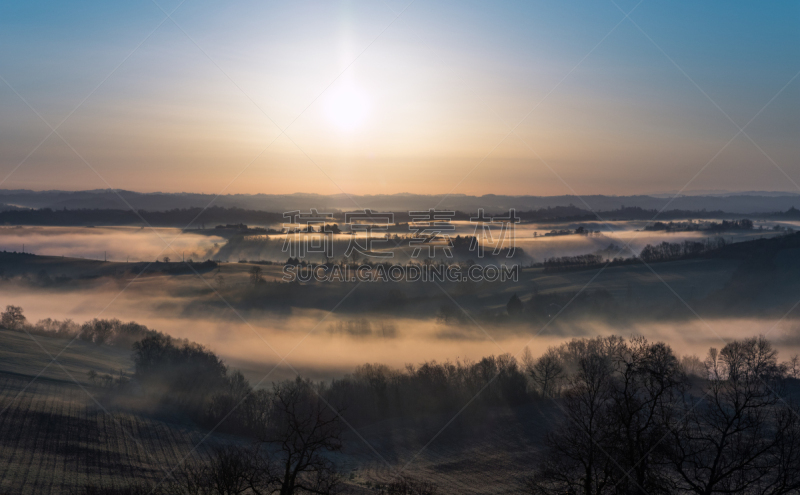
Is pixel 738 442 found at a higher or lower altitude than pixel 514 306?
lower

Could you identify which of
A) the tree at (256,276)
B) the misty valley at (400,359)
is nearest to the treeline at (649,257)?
the misty valley at (400,359)

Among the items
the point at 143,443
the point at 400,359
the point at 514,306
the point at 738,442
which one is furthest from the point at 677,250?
the point at 738,442

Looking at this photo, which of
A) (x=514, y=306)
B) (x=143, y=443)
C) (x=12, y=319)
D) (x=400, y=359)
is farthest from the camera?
(x=514, y=306)

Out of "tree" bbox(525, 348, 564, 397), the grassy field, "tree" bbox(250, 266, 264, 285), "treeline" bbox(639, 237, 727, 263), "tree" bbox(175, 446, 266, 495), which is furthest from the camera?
"treeline" bbox(639, 237, 727, 263)

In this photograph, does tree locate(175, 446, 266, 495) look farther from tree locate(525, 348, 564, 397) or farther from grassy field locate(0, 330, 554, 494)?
tree locate(525, 348, 564, 397)

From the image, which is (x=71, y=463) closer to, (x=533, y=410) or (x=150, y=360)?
(x=150, y=360)

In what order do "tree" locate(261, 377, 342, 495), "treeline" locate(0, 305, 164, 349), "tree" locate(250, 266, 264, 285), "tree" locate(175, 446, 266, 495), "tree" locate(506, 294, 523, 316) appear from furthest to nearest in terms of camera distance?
1. "tree" locate(250, 266, 264, 285)
2. "tree" locate(506, 294, 523, 316)
3. "treeline" locate(0, 305, 164, 349)
4. "tree" locate(175, 446, 266, 495)
5. "tree" locate(261, 377, 342, 495)

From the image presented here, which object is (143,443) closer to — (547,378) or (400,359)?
(547,378)

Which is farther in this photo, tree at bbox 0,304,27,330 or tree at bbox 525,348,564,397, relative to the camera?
tree at bbox 0,304,27,330

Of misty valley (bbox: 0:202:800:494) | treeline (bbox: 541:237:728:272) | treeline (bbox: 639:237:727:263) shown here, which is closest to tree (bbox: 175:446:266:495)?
misty valley (bbox: 0:202:800:494)

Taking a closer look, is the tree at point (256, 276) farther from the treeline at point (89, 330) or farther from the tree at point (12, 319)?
the tree at point (12, 319)

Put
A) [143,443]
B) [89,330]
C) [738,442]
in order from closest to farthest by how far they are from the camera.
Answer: [738,442], [143,443], [89,330]

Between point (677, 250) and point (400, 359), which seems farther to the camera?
point (677, 250)
